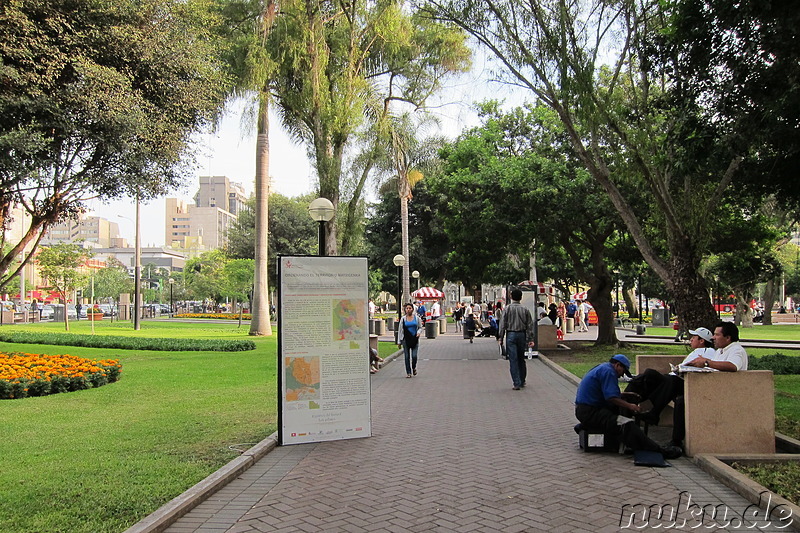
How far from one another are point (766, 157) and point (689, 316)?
11.1 ft

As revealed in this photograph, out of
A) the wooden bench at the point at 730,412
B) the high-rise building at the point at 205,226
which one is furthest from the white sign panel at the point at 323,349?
the high-rise building at the point at 205,226

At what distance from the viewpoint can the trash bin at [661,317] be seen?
43.0 meters

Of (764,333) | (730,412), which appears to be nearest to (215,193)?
(764,333)

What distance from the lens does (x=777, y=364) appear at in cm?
1488

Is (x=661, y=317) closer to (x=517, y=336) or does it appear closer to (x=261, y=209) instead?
(x=261, y=209)

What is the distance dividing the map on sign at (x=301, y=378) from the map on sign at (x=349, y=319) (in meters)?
0.42

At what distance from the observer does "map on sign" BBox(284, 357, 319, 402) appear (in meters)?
7.52

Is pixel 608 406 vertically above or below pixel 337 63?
below

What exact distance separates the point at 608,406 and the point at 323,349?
321 cm

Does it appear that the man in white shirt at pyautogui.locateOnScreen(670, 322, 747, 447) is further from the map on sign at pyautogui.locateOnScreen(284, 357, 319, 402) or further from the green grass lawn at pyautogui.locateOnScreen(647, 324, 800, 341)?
the green grass lawn at pyautogui.locateOnScreen(647, 324, 800, 341)

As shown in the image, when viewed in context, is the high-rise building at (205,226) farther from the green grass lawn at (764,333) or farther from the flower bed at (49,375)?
the flower bed at (49,375)

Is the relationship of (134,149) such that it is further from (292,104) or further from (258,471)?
(258,471)

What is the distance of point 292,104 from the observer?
2205cm

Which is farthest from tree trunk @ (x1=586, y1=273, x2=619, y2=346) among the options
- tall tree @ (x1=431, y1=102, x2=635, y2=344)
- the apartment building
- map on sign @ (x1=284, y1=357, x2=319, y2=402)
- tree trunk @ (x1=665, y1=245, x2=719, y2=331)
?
the apartment building
